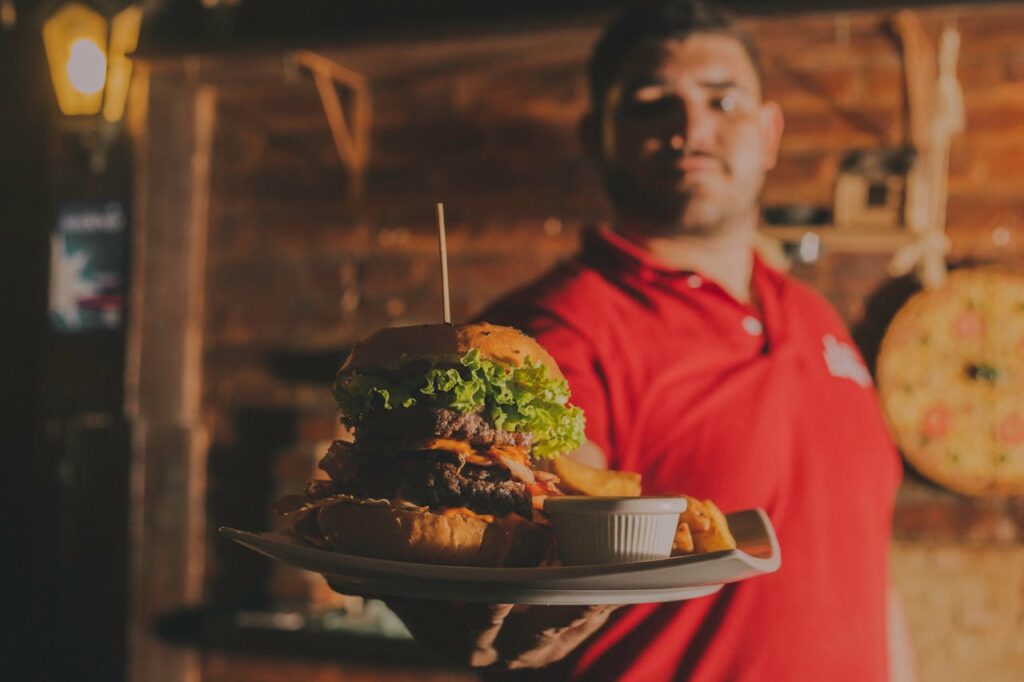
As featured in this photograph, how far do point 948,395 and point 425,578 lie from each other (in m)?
2.61

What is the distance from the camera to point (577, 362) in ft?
6.32

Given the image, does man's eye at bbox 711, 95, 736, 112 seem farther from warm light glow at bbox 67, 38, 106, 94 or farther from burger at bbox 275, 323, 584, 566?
warm light glow at bbox 67, 38, 106, 94

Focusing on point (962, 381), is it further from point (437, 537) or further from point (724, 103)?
point (437, 537)

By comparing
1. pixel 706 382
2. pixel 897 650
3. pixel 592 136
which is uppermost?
pixel 592 136

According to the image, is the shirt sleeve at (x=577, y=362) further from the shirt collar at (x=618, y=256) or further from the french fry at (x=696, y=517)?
the french fry at (x=696, y=517)

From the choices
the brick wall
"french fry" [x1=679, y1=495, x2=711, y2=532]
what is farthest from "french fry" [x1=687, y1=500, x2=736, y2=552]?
the brick wall

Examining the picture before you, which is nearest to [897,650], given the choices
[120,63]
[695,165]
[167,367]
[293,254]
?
→ [695,165]

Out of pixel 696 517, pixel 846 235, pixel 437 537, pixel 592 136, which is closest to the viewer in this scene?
pixel 437 537

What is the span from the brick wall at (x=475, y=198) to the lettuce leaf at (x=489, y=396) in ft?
6.13

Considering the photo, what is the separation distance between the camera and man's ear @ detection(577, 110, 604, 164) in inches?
93.3

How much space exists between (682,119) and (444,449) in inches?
37.4

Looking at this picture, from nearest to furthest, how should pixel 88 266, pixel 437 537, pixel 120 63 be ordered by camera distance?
pixel 437 537 → pixel 120 63 → pixel 88 266

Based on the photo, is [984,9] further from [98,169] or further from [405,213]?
[98,169]

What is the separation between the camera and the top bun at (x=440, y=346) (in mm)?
1598
